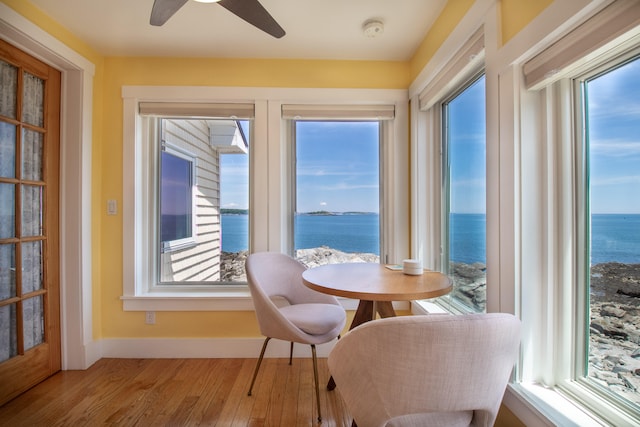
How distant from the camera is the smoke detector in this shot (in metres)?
1.87

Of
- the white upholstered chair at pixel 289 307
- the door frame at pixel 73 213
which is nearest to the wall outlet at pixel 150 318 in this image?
the door frame at pixel 73 213

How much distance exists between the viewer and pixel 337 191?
2.45 meters

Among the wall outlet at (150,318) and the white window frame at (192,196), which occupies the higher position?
the white window frame at (192,196)

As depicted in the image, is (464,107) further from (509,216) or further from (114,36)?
(114,36)

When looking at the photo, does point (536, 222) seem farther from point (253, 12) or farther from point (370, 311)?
point (253, 12)

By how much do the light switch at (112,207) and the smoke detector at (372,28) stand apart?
216 cm

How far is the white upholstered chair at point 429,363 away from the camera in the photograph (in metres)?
0.81

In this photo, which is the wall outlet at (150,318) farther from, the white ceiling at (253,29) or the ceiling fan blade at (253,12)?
the ceiling fan blade at (253,12)

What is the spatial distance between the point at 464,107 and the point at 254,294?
1666 mm

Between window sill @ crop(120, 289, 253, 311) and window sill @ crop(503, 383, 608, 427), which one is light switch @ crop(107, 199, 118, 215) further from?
window sill @ crop(503, 383, 608, 427)

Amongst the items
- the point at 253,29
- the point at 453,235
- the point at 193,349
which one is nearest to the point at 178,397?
the point at 193,349

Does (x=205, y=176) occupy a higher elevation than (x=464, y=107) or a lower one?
lower

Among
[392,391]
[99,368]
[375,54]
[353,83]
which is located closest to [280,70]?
[353,83]

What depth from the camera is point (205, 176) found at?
2.47 m
